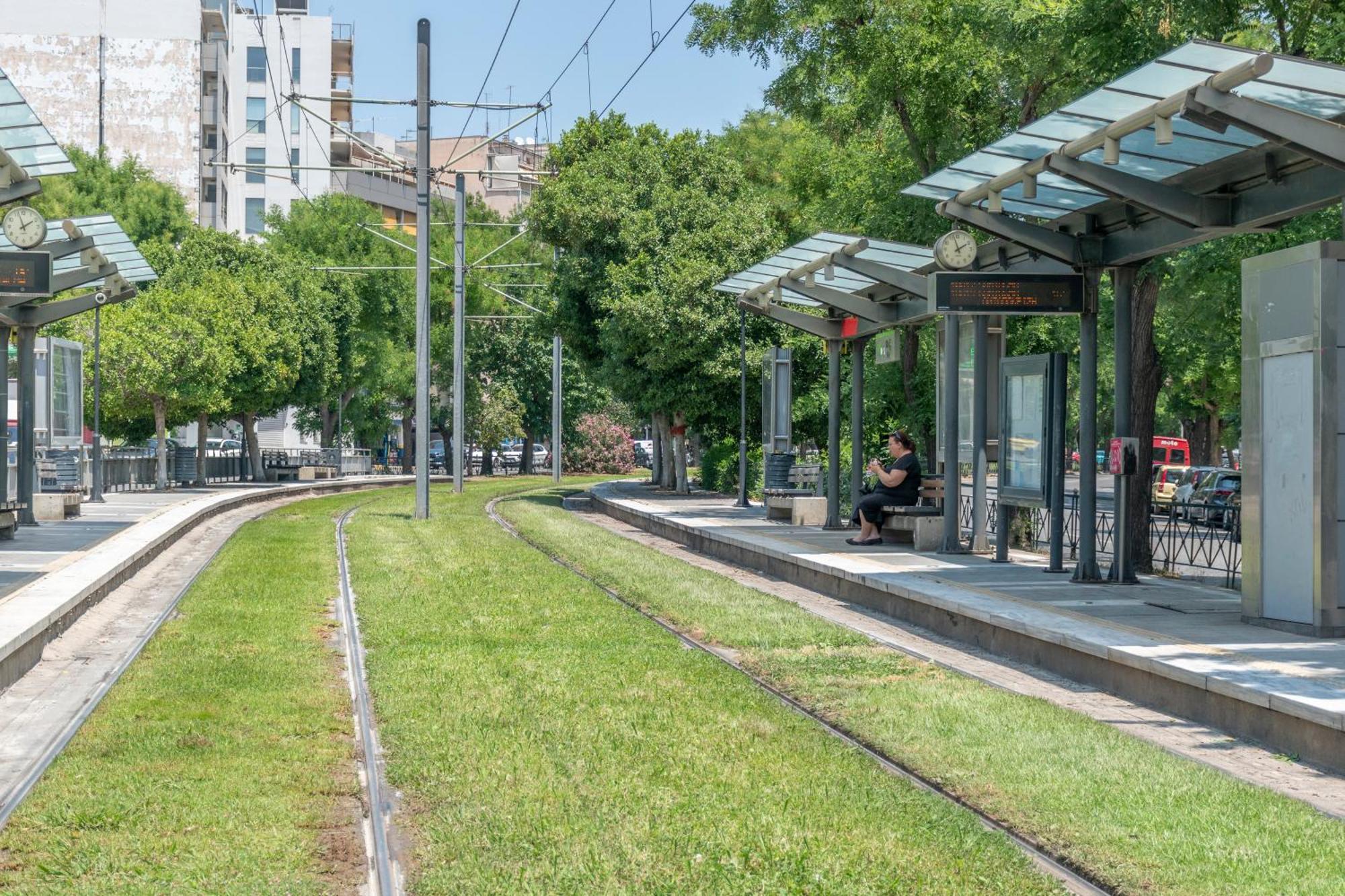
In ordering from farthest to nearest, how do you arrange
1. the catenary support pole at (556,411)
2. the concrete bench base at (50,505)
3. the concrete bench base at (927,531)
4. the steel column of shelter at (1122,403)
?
the catenary support pole at (556,411) → the concrete bench base at (50,505) → the concrete bench base at (927,531) → the steel column of shelter at (1122,403)

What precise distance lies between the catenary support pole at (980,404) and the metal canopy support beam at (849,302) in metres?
3.06

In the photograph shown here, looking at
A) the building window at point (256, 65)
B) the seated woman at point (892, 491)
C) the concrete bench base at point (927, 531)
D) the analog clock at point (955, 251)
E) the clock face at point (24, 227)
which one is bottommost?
the concrete bench base at point (927, 531)

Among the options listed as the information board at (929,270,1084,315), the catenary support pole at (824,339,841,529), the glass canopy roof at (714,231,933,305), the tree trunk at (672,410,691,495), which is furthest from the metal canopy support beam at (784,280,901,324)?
the tree trunk at (672,410,691,495)

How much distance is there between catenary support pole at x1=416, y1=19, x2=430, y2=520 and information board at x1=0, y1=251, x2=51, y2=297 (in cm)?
1229

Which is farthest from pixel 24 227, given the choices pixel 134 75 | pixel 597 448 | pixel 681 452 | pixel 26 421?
pixel 597 448

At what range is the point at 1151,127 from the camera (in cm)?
1227

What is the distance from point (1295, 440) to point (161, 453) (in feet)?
123

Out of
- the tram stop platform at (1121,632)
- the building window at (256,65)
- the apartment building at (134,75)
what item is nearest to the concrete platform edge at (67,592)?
the tram stop platform at (1121,632)

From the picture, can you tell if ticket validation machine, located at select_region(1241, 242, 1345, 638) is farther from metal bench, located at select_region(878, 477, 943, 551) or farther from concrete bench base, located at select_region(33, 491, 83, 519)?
concrete bench base, located at select_region(33, 491, 83, 519)

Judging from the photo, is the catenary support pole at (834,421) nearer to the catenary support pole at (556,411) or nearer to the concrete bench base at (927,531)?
the concrete bench base at (927,531)

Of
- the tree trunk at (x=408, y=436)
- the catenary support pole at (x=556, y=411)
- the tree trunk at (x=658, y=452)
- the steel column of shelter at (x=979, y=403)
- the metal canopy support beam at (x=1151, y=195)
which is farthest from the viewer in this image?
the tree trunk at (x=408, y=436)

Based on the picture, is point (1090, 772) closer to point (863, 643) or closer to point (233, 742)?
point (233, 742)

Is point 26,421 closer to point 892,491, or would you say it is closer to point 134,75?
point 892,491

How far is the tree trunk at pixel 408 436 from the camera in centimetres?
8231
